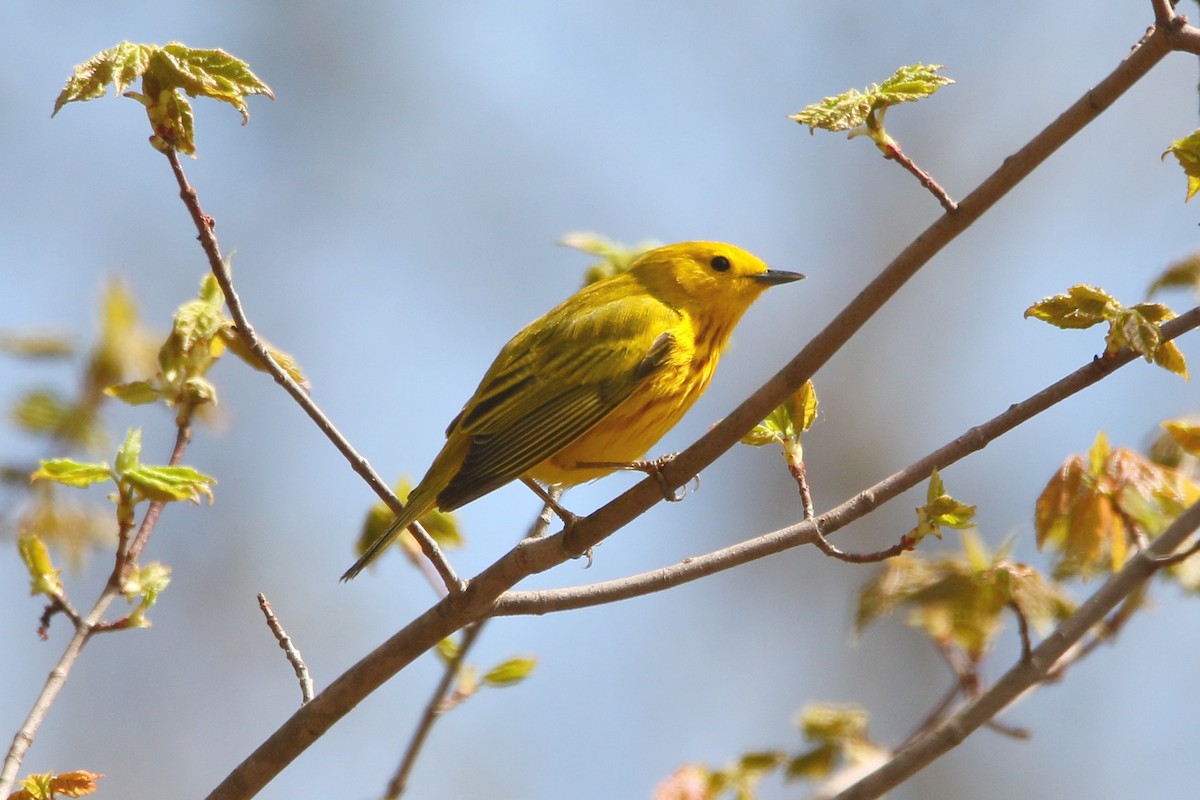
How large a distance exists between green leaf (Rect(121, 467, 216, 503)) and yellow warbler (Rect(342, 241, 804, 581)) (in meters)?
0.91

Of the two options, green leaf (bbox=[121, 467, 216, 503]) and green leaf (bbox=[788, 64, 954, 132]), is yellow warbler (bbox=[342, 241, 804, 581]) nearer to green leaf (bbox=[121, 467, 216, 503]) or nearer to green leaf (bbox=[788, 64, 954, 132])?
green leaf (bbox=[121, 467, 216, 503])

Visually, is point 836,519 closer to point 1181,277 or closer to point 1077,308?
point 1077,308

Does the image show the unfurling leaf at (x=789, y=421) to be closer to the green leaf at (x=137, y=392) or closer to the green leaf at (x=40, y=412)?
the green leaf at (x=137, y=392)

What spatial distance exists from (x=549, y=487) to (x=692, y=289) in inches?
35.3

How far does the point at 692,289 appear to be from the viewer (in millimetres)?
4535

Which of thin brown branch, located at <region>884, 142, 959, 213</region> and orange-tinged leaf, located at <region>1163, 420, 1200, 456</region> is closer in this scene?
thin brown branch, located at <region>884, 142, 959, 213</region>

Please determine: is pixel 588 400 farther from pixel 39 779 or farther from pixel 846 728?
pixel 39 779

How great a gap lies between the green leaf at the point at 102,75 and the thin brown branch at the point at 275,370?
0.52 feet

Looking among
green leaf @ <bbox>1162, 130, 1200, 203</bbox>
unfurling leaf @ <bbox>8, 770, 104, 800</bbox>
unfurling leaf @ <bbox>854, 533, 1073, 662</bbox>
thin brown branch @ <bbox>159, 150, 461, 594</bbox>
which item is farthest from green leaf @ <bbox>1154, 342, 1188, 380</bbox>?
unfurling leaf @ <bbox>8, 770, 104, 800</bbox>

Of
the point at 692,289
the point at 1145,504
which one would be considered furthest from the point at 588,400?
the point at 1145,504

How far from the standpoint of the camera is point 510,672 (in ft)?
11.1

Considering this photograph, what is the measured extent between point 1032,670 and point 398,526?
1.57m

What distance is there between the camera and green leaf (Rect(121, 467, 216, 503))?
2535 millimetres

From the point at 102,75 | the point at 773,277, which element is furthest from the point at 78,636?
the point at 773,277
